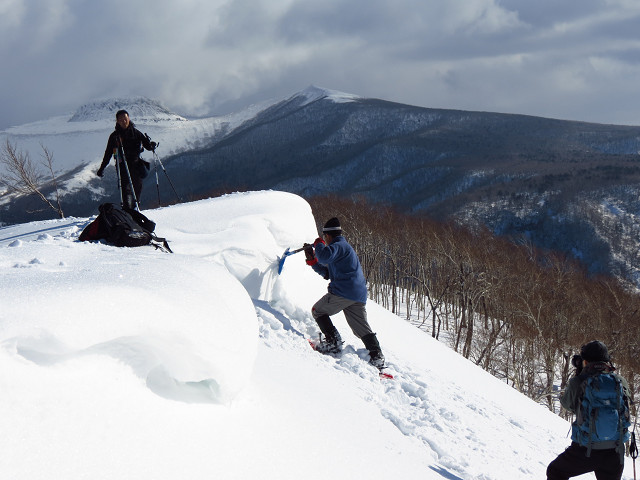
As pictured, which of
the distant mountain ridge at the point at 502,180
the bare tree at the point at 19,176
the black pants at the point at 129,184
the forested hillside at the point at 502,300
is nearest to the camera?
the black pants at the point at 129,184

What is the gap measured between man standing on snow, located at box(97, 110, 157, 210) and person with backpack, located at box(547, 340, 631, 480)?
742 centimetres

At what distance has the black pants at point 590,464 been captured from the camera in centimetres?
443

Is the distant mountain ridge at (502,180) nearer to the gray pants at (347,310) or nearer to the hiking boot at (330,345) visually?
the gray pants at (347,310)

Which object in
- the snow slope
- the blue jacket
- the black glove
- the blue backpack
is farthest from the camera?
the black glove

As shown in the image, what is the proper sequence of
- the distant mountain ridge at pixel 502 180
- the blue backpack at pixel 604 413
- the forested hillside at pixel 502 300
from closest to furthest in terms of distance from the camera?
1. the blue backpack at pixel 604 413
2. the forested hillside at pixel 502 300
3. the distant mountain ridge at pixel 502 180

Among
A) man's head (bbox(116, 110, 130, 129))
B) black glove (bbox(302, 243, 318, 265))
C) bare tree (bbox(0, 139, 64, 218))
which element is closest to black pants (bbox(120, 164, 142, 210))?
man's head (bbox(116, 110, 130, 129))

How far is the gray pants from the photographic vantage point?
22.2ft

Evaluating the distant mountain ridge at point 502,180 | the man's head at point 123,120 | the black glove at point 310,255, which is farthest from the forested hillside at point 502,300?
the man's head at point 123,120

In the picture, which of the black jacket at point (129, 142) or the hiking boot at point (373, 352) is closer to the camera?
the hiking boot at point (373, 352)

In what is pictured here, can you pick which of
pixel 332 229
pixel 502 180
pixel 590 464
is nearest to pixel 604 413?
pixel 590 464

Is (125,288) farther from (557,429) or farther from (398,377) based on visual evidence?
(557,429)

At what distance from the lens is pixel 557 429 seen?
8.16m

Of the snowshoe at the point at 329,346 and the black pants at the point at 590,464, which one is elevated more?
the snowshoe at the point at 329,346

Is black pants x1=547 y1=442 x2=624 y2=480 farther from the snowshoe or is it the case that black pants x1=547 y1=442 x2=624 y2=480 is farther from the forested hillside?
the forested hillside
